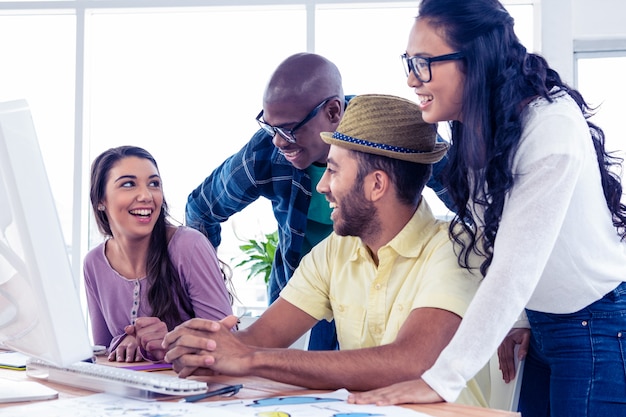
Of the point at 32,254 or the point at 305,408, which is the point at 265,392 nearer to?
the point at 305,408

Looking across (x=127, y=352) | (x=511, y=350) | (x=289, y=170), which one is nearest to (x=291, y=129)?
(x=289, y=170)

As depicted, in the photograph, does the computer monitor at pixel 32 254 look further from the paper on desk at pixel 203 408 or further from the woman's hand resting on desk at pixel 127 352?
the woman's hand resting on desk at pixel 127 352

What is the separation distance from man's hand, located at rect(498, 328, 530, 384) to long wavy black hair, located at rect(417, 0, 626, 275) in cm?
27

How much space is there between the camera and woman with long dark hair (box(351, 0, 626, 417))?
141cm

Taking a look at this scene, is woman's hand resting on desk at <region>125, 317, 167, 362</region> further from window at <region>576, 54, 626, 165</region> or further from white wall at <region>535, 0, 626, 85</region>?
window at <region>576, 54, 626, 165</region>

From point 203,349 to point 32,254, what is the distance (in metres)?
0.55

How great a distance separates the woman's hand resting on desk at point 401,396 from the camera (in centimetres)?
129

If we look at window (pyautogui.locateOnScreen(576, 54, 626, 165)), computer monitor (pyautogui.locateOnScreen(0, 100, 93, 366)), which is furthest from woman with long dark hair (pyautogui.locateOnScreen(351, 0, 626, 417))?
window (pyautogui.locateOnScreen(576, 54, 626, 165))

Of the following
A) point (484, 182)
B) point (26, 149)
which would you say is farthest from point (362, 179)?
point (26, 149)

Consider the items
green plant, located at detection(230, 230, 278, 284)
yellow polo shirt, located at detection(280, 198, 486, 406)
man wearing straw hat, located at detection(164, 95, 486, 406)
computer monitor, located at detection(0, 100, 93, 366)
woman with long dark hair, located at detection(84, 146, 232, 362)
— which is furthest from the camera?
green plant, located at detection(230, 230, 278, 284)

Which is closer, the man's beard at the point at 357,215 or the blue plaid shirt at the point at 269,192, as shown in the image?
the man's beard at the point at 357,215

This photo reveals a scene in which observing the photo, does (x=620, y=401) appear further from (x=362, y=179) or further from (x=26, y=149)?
(x=26, y=149)

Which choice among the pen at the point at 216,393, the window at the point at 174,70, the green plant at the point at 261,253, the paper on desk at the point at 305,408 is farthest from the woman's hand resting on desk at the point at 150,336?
the window at the point at 174,70

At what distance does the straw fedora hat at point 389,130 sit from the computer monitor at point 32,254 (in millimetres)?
810
